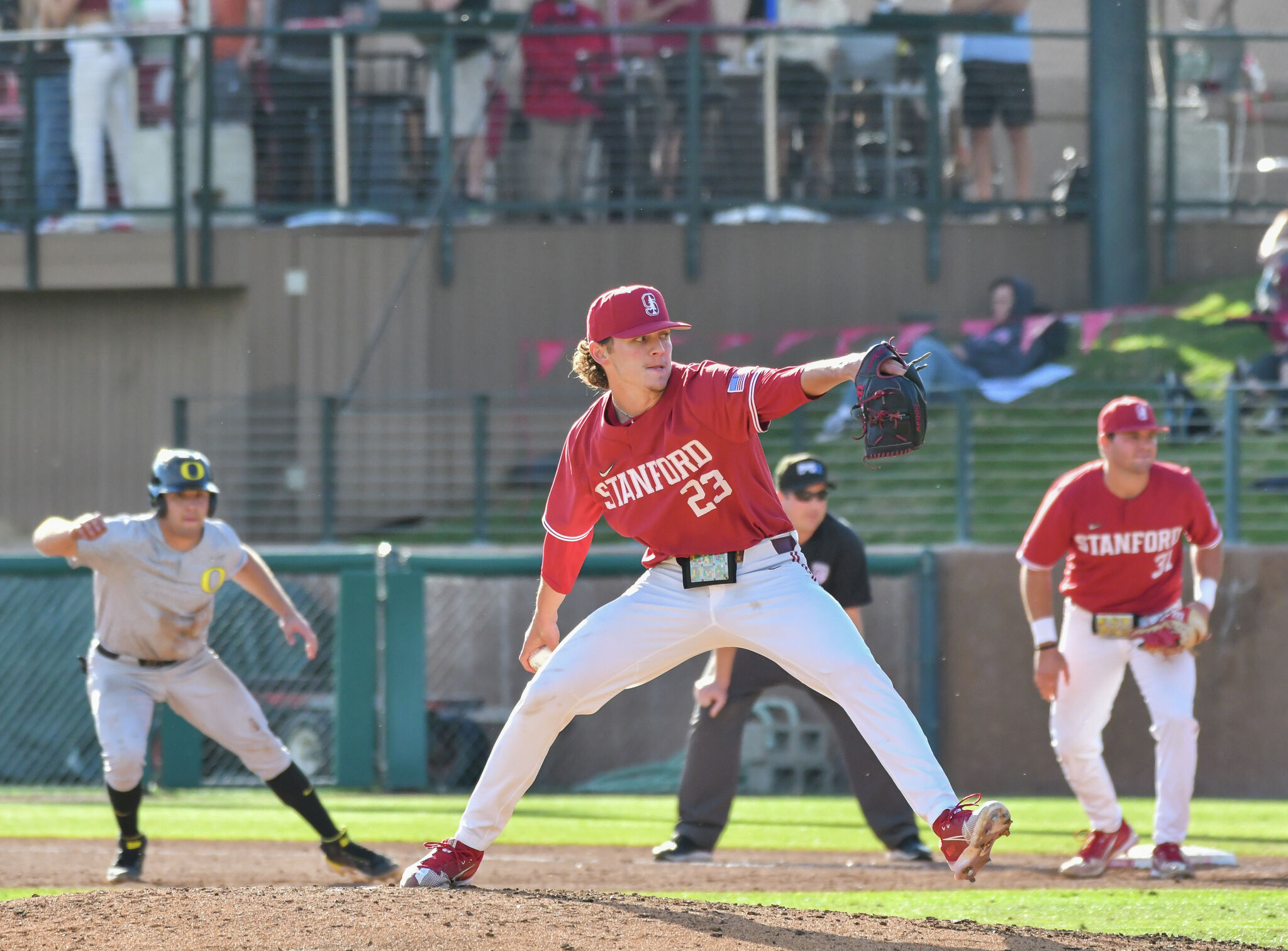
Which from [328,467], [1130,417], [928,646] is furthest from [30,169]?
[1130,417]

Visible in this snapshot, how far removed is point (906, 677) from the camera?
12.2m

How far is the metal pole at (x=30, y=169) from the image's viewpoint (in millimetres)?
14891

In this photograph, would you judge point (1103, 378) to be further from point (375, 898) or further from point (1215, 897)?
point (375, 898)

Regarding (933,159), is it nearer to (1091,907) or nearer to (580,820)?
(580,820)

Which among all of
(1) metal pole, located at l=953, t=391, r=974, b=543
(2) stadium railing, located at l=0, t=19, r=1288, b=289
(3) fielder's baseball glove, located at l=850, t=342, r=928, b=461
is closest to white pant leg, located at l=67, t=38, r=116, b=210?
(2) stadium railing, located at l=0, t=19, r=1288, b=289

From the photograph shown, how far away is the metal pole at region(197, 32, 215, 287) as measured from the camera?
49.4ft

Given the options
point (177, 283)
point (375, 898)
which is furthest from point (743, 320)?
point (375, 898)

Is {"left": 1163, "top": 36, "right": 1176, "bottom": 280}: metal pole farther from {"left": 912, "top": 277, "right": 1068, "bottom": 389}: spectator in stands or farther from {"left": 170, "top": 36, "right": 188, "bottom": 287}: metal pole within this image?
{"left": 170, "top": 36, "right": 188, "bottom": 287}: metal pole

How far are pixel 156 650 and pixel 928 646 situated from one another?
247 inches

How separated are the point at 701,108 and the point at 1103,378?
4.39m

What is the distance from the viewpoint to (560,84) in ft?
49.2

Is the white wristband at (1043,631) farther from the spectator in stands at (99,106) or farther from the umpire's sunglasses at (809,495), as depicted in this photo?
the spectator in stands at (99,106)

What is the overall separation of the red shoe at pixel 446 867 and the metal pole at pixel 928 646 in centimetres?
676

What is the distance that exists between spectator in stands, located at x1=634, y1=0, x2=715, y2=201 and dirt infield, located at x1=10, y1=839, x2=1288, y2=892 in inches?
320
